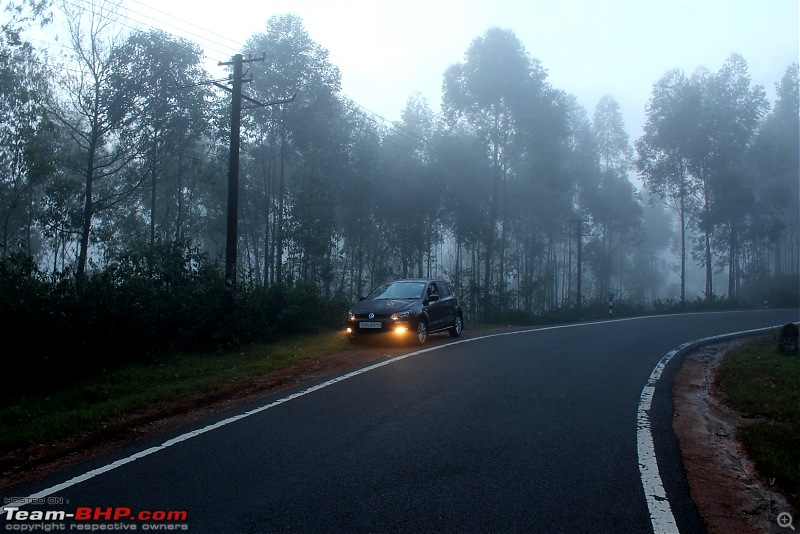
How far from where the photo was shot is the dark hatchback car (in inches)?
593

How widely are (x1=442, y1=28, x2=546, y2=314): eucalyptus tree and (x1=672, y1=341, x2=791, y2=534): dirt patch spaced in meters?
27.7

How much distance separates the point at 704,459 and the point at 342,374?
6.01 m

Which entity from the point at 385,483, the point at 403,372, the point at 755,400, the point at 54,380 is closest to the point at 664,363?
the point at 755,400

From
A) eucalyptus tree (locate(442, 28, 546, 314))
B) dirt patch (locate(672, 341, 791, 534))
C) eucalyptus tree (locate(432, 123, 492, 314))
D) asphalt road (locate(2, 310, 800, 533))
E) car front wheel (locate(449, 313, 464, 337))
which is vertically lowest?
dirt patch (locate(672, 341, 791, 534))

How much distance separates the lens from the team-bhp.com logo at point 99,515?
441cm

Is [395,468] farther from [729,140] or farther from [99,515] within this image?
[729,140]

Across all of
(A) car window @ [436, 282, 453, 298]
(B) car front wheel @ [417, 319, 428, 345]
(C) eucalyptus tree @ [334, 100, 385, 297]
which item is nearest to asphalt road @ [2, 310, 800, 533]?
(B) car front wheel @ [417, 319, 428, 345]

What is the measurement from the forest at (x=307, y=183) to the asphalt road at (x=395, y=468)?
6.29 metres

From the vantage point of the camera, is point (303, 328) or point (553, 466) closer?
point (553, 466)

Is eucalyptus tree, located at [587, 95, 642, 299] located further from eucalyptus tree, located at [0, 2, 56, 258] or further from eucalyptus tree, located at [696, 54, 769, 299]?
eucalyptus tree, located at [0, 2, 56, 258]

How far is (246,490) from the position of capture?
196 inches

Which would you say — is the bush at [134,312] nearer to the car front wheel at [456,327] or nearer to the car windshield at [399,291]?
the car windshield at [399,291]

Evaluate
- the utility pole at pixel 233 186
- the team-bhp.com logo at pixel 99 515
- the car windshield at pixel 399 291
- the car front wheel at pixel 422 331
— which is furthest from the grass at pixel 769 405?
the utility pole at pixel 233 186

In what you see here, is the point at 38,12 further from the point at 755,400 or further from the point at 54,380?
the point at 755,400
